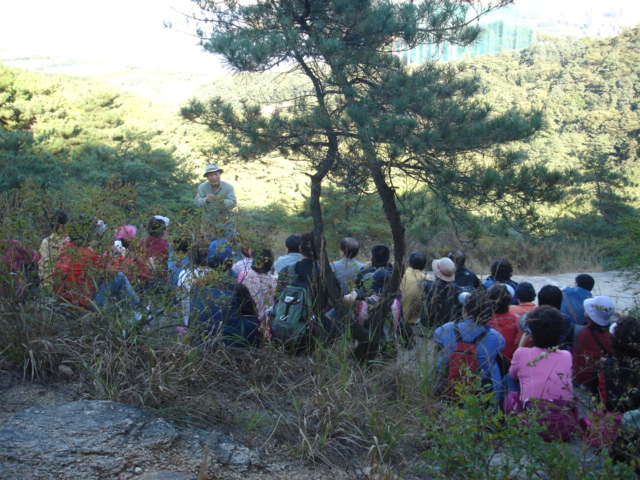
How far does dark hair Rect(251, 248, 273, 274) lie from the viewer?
12.6 feet

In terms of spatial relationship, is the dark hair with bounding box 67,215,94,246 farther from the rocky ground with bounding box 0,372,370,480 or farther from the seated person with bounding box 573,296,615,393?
the seated person with bounding box 573,296,615,393

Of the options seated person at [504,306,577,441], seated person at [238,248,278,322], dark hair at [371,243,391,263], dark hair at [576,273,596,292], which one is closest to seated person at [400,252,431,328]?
dark hair at [371,243,391,263]

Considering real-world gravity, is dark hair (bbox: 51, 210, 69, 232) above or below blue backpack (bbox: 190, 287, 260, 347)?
above

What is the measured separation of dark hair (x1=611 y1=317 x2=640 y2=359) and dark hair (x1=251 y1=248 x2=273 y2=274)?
2.14m

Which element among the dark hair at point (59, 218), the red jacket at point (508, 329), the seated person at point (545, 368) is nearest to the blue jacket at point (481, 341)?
the seated person at point (545, 368)

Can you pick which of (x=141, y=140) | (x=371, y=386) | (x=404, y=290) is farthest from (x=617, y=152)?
(x=371, y=386)

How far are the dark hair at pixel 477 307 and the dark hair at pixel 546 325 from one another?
0.27m

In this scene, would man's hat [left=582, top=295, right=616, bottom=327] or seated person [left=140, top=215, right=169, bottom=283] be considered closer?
seated person [left=140, top=215, right=169, bottom=283]

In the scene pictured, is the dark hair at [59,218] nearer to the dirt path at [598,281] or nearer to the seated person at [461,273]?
the seated person at [461,273]

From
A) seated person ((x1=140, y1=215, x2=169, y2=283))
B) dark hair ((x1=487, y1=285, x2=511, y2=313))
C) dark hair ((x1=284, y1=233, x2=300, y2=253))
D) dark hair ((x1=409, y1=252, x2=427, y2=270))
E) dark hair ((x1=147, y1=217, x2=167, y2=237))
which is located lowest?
dark hair ((x1=409, y1=252, x2=427, y2=270))

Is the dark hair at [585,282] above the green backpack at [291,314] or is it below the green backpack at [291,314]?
below

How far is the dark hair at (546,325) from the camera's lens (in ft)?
10.6

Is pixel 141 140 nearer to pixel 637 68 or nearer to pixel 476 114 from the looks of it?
pixel 476 114

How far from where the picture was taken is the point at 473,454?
88.7 inches
